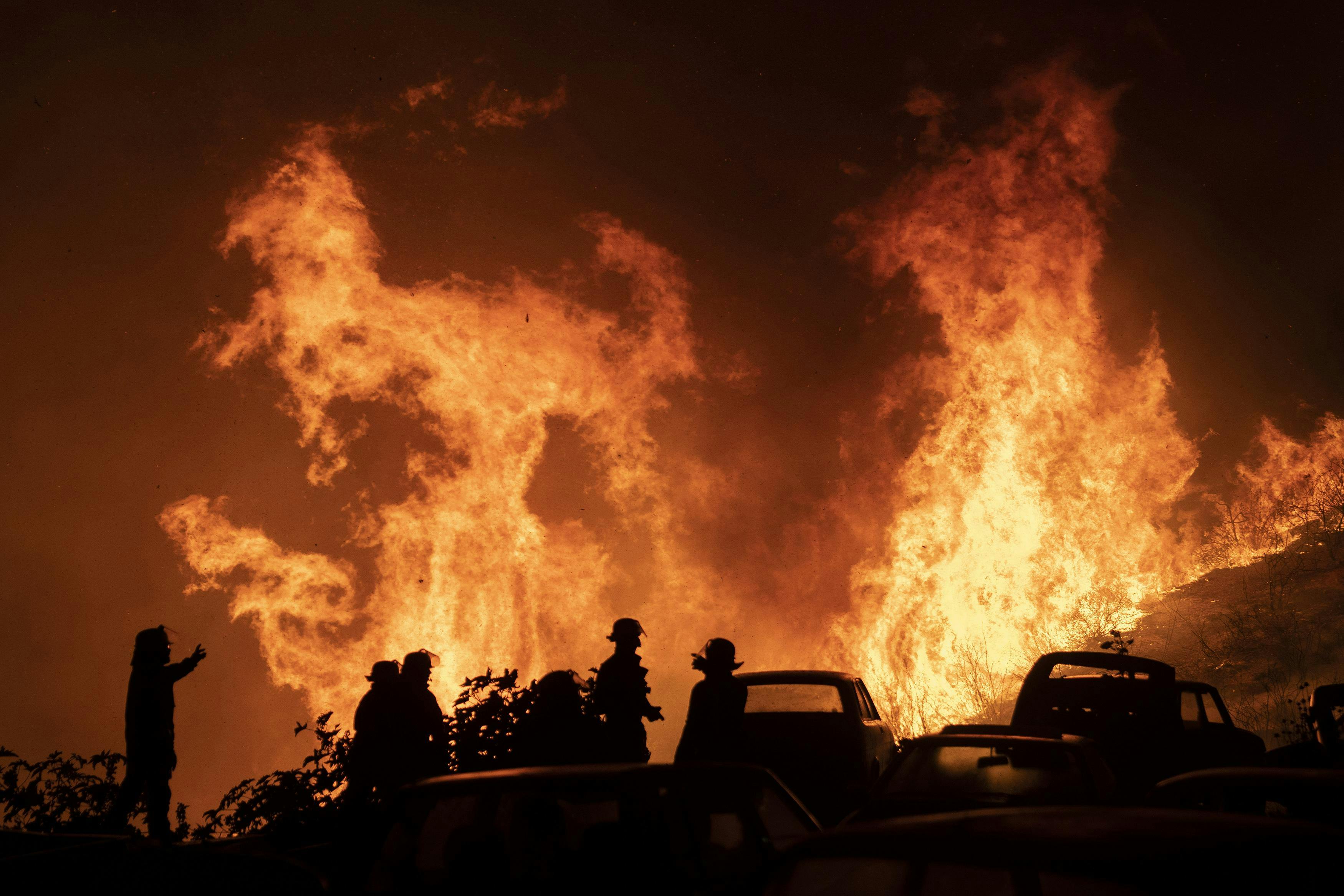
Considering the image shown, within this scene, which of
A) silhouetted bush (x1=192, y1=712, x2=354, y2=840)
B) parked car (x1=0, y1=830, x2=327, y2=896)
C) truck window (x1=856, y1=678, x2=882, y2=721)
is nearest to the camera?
parked car (x1=0, y1=830, x2=327, y2=896)

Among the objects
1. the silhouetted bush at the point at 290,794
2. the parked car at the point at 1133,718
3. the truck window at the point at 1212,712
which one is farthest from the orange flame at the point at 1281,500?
the silhouetted bush at the point at 290,794

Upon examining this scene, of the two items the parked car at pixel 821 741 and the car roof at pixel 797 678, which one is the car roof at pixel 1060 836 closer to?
the parked car at pixel 821 741

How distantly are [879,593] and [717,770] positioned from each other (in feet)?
115

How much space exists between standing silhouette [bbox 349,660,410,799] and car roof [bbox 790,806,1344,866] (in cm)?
529

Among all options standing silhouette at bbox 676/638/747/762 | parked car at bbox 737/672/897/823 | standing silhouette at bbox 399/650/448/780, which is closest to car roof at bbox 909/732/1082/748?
standing silhouette at bbox 676/638/747/762

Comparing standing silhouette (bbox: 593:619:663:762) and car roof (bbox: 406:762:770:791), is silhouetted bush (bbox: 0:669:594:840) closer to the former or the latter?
standing silhouette (bbox: 593:619:663:762)

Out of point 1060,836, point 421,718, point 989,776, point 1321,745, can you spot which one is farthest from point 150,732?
point 1321,745

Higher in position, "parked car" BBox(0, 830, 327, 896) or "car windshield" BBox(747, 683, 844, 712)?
"car windshield" BBox(747, 683, 844, 712)

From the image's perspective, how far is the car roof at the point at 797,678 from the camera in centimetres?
965

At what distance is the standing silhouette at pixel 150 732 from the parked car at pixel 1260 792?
7242 millimetres

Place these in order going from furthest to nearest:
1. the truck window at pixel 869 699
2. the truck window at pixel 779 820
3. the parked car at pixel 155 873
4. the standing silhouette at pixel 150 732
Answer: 1. the truck window at pixel 869 699
2. the standing silhouette at pixel 150 732
3. the truck window at pixel 779 820
4. the parked car at pixel 155 873

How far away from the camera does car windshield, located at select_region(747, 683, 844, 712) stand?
9.73m

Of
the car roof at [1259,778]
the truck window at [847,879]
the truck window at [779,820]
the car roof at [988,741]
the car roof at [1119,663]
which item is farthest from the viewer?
the car roof at [1119,663]

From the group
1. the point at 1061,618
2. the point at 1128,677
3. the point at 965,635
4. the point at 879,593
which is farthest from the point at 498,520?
the point at 1128,677
